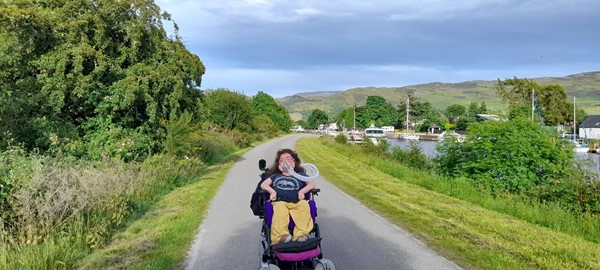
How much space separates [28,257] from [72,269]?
0.71 meters

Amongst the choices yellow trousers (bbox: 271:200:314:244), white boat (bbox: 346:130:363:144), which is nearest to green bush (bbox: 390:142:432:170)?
yellow trousers (bbox: 271:200:314:244)

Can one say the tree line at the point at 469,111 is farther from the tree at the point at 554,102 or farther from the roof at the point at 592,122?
the roof at the point at 592,122

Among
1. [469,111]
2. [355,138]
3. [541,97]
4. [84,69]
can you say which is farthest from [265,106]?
[84,69]

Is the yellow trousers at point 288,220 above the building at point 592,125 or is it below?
above

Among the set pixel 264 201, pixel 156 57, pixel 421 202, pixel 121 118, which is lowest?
pixel 421 202

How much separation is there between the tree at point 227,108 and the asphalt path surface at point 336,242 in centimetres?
3114

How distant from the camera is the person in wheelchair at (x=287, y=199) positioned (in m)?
5.37

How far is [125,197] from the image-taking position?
1064 centimetres

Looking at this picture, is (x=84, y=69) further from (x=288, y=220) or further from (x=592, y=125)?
(x=592, y=125)

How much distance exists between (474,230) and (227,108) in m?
36.5

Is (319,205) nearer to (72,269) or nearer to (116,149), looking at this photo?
(72,269)

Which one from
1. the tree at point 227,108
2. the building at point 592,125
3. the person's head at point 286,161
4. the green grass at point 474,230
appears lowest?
the building at point 592,125

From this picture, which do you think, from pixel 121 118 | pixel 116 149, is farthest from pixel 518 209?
pixel 121 118

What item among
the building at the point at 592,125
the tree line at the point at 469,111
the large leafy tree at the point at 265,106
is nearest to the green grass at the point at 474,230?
the tree line at the point at 469,111
